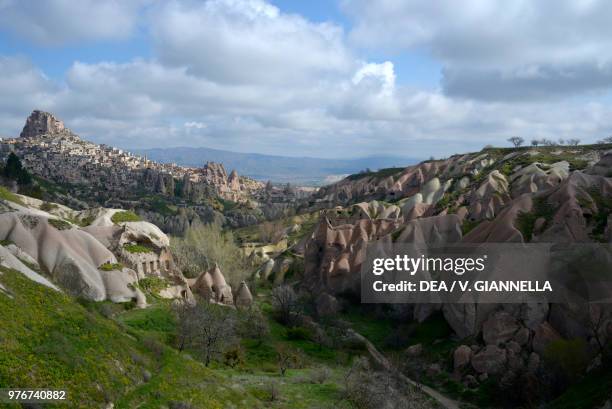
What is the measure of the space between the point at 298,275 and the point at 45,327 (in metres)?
62.2

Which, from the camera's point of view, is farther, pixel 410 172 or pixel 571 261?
pixel 410 172

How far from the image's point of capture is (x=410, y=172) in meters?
138

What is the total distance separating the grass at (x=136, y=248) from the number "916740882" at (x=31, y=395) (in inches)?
1378

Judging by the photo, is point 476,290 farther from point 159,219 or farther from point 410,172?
point 159,219

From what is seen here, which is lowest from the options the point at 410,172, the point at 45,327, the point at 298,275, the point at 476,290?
the point at 298,275

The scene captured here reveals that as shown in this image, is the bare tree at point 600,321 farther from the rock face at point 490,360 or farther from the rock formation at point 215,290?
the rock formation at point 215,290

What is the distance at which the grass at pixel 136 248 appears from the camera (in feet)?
153

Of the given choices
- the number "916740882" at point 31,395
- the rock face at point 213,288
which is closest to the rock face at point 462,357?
the rock face at point 213,288

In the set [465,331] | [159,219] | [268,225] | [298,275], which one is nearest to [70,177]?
[159,219]

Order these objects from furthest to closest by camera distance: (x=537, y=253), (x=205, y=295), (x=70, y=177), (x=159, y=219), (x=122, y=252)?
(x=70, y=177) → (x=159, y=219) → (x=205, y=295) → (x=122, y=252) → (x=537, y=253)

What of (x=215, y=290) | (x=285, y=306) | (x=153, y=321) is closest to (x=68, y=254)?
(x=153, y=321)

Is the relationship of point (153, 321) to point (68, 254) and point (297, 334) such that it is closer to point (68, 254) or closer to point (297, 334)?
point (68, 254)

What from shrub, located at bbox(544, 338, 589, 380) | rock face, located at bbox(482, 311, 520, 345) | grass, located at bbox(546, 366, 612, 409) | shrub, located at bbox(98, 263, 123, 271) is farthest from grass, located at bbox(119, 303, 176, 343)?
shrub, located at bbox(544, 338, 589, 380)

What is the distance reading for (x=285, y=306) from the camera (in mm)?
50719
